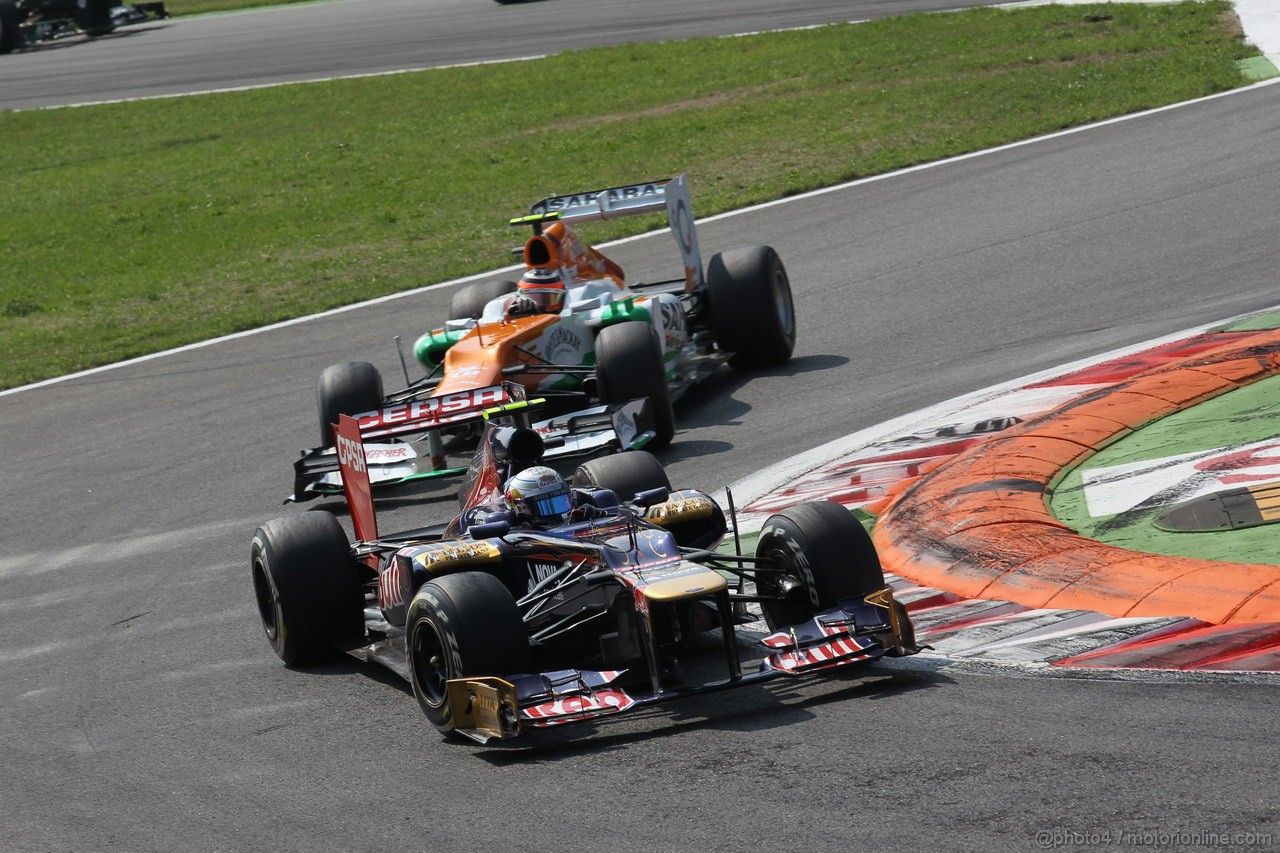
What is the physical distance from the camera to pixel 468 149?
29.5m

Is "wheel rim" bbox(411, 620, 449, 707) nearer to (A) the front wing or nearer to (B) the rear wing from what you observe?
(A) the front wing

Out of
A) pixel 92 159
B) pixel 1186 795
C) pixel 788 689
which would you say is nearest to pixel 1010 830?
pixel 1186 795

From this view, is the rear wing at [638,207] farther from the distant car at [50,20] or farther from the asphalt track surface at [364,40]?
the distant car at [50,20]

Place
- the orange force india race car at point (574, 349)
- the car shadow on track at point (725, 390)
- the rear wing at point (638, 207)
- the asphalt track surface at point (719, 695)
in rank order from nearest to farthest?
the asphalt track surface at point (719, 695) → the orange force india race car at point (574, 349) → the car shadow on track at point (725, 390) → the rear wing at point (638, 207)

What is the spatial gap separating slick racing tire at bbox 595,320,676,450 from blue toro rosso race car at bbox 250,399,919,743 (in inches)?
129

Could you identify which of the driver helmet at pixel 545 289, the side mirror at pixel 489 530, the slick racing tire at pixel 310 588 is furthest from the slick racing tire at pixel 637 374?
the side mirror at pixel 489 530

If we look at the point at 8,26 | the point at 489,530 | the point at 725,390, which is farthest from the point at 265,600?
the point at 8,26

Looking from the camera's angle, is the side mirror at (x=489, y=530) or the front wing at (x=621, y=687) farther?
the side mirror at (x=489, y=530)

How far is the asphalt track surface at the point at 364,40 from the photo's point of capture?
37062 mm

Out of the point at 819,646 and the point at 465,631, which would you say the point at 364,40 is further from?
the point at 819,646

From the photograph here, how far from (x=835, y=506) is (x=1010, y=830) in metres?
2.78

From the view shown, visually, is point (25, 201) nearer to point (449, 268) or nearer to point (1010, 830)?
point (449, 268)

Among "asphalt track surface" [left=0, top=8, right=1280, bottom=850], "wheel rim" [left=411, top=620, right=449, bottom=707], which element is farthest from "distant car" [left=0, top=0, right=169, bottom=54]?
"wheel rim" [left=411, top=620, right=449, bottom=707]

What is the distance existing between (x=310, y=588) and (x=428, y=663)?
4.44 ft
